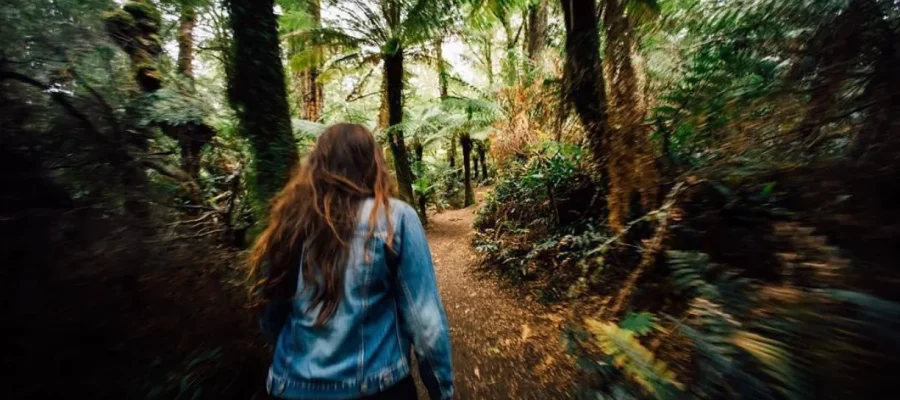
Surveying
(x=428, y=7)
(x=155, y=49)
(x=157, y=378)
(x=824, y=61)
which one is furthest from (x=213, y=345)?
(x=428, y=7)

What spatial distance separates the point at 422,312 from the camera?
3.68ft

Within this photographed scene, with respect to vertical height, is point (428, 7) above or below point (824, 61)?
above

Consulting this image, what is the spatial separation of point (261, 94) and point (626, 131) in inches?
116

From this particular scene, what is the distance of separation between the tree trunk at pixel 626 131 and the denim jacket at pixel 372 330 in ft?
8.54

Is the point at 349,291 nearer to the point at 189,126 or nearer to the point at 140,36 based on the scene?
the point at 189,126

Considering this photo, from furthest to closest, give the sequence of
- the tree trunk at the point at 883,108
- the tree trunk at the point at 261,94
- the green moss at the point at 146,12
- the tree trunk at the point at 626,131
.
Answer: the tree trunk at the point at 626,131, the green moss at the point at 146,12, the tree trunk at the point at 261,94, the tree trunk at the point at 883,108

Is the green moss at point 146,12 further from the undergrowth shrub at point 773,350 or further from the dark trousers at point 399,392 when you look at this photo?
Answer: the undergrowth shrub at point 773,350

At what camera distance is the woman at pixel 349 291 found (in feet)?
3.44

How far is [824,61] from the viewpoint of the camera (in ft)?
6.38

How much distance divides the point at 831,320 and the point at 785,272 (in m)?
0.57

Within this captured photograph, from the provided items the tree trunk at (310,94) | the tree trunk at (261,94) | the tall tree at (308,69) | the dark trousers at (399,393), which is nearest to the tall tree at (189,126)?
the tree trunk at (261,94)

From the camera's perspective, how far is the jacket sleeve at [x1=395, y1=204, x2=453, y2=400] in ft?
3.69

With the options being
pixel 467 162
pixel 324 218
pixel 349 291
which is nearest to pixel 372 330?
pixel 349 291

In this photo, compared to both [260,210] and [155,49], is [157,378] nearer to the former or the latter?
[260,210]
